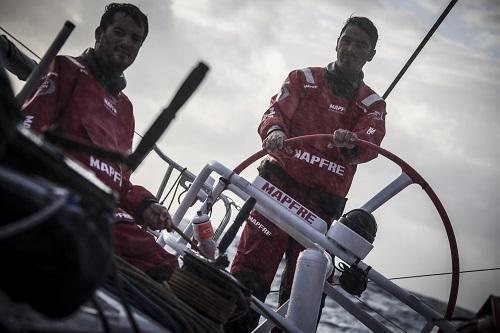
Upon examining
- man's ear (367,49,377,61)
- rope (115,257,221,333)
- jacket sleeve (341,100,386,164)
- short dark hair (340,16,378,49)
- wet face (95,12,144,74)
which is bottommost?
rope (115,257,221,333)

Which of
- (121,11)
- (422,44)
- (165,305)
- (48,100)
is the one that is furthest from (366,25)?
(165,305)

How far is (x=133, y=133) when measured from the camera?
2822 mm

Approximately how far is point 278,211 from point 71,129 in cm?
123

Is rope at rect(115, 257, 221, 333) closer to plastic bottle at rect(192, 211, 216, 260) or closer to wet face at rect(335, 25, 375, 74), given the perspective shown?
plastic bottle at rect(192, 211, 216, 260)

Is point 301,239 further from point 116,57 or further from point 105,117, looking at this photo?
point 116,57

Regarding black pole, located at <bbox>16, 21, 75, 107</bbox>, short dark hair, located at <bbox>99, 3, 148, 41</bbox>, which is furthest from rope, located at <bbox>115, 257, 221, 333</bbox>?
short dark hair, located at <bbox>99, 3, 148, 41</bbox>

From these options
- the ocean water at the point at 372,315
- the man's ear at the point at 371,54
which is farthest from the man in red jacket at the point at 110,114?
the man's ear at the point at 371,54

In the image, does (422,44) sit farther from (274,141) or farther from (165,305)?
(165,305)

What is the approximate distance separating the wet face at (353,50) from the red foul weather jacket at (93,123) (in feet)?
6.15

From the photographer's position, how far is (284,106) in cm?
344

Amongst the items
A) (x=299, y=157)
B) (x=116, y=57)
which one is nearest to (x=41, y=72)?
(x=116, y=57)

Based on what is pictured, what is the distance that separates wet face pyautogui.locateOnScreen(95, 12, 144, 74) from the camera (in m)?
2.67

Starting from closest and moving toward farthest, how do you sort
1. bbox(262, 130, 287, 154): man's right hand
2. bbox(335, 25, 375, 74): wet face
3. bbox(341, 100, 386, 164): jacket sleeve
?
1. bbox(262, 130, 287, 154): man's right hand
2. bbox(341, 100, 386, 164): jacket sleeve
3. bbox(335, 25, 375, 74): wet face

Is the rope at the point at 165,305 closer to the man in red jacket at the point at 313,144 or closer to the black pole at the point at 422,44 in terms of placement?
the man in red jacket at the point at 313,144
